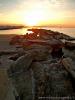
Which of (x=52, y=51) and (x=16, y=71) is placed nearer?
(x=16, y=71)

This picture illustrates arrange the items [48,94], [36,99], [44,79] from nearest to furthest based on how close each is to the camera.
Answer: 1. [36,99]
2. [48,94]
3. [44,79]

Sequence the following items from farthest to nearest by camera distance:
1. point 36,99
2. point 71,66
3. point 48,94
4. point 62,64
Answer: point 62,64
point 71,66
point 48,94
point 36,99

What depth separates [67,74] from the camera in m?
8.11

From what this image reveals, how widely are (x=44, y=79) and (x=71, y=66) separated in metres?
1.22

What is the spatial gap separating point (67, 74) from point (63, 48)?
460 centimetres

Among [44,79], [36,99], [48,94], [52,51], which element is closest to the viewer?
[36,99]

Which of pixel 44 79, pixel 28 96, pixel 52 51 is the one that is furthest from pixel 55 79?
pixel 52 51

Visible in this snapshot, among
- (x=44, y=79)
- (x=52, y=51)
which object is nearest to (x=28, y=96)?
(x=44, y=79)

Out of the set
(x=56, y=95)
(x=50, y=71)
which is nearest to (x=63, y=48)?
(x=50, y=71)

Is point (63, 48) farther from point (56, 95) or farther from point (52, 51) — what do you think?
point (56, 95)

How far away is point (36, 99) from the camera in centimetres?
620

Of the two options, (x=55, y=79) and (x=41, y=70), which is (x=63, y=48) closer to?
(x=41, y=70)

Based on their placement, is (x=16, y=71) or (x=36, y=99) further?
(x=16, y=71)

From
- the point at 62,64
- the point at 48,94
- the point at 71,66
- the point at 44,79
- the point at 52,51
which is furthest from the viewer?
the point at 52,51
